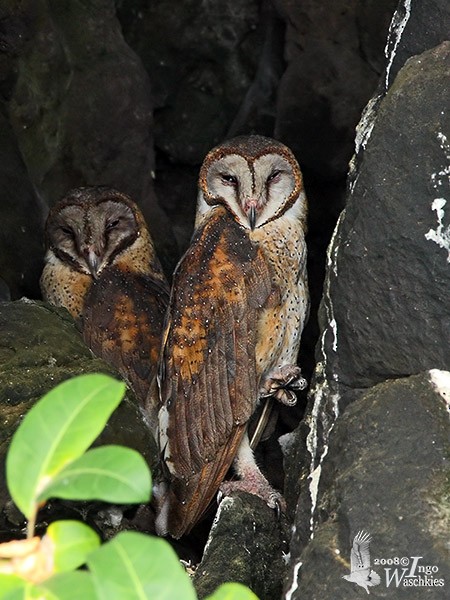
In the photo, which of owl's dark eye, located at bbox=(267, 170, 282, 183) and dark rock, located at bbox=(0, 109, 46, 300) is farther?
dark rock, located at bbox=(0, 109, 46, 300)

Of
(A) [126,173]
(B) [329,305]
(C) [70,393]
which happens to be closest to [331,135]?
(A) [126,173]

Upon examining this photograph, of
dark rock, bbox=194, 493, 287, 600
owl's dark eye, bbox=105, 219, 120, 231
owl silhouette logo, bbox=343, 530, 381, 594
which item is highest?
owl's dark eye, bbox=105, 219, 120, 231

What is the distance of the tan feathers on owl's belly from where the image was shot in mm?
5094

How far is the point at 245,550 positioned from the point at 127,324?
4.78 ft

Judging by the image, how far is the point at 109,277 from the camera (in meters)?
5.03

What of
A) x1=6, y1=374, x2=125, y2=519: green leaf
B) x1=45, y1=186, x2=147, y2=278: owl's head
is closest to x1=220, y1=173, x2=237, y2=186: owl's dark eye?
x1=45, y1=186, x2=147, y2=278: owl's head

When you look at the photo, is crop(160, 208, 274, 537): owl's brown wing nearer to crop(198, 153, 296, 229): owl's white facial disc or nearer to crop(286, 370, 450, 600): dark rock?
crop(198, 153, 296, 229): owl's white facial disc

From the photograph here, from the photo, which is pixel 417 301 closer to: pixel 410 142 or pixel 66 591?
pixel 410 142

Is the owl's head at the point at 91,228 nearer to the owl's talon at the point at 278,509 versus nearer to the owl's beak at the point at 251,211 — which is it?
the owl's beak at the point at 251,211

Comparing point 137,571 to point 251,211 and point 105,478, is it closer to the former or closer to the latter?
point 105,478

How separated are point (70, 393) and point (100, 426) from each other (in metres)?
0.05

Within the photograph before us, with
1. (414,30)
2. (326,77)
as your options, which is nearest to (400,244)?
(414,30)

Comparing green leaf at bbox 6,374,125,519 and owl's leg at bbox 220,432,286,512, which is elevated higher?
green leaf at bbox 6,374,125,519

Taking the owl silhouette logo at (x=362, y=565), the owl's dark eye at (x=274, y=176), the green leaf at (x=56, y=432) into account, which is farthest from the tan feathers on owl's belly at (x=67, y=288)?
the green leaf at (x=56, y=432)
